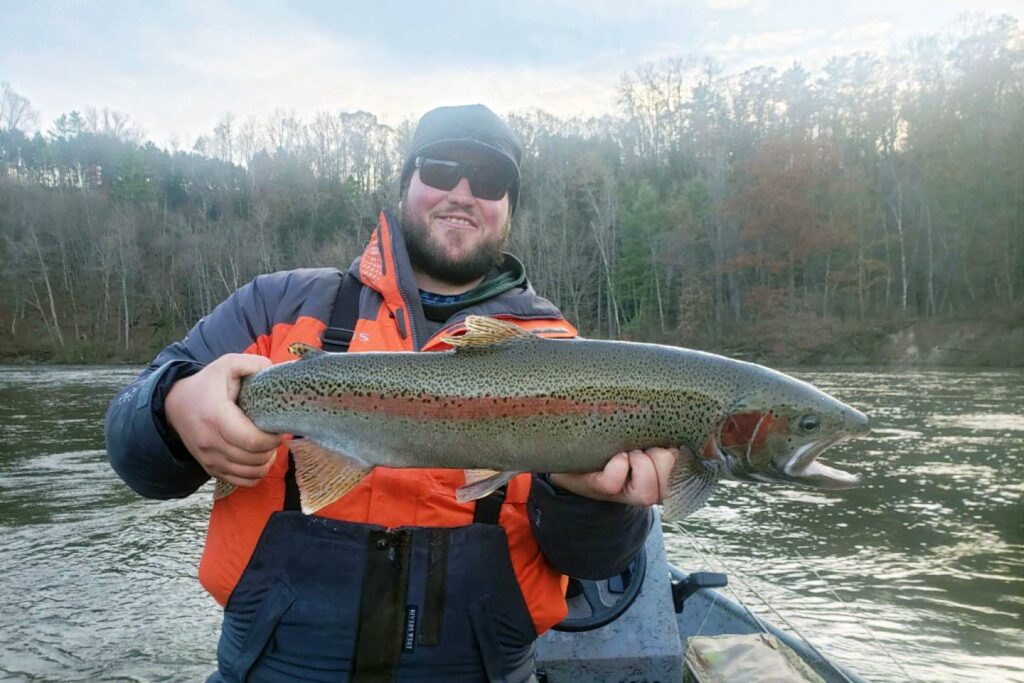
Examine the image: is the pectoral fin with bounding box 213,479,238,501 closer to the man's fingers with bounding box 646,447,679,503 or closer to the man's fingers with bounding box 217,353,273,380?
the man's fingers with bounding box 217,353,273,380

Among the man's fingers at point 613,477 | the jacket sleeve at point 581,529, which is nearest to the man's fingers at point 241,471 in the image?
the jacket sleeve at point 581,529

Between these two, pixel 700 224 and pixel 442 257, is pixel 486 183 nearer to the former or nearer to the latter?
pixel 442 257

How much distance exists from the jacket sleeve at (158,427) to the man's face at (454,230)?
91 centimetres

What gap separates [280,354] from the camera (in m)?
3.06

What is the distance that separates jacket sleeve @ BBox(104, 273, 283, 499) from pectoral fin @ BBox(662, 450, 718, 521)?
5.39ft

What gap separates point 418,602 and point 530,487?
59cm

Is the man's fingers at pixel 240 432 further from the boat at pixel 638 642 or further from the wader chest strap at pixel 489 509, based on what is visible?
the boat at pixel 638 642

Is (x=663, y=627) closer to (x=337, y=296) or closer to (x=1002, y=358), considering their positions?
(x=337, y=296)

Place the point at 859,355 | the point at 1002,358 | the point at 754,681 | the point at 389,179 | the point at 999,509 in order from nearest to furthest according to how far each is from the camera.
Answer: the point at 754,681 → the point at 999,509 → the point at 1002,358 → the point at 859,355 → the point at 389,179

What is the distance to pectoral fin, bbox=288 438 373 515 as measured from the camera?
267 cm

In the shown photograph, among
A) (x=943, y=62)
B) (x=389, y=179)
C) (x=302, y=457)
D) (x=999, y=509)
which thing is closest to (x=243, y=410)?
(x=302, y=457)

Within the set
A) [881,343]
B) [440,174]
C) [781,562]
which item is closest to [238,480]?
[440,174]

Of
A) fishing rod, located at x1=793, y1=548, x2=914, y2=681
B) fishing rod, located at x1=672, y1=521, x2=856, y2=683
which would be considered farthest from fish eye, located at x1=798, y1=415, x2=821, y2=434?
fishing rod, located at x1=793, y1=548, x2=914, y2=681

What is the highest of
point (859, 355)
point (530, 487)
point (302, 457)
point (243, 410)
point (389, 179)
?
point (389, 179)
